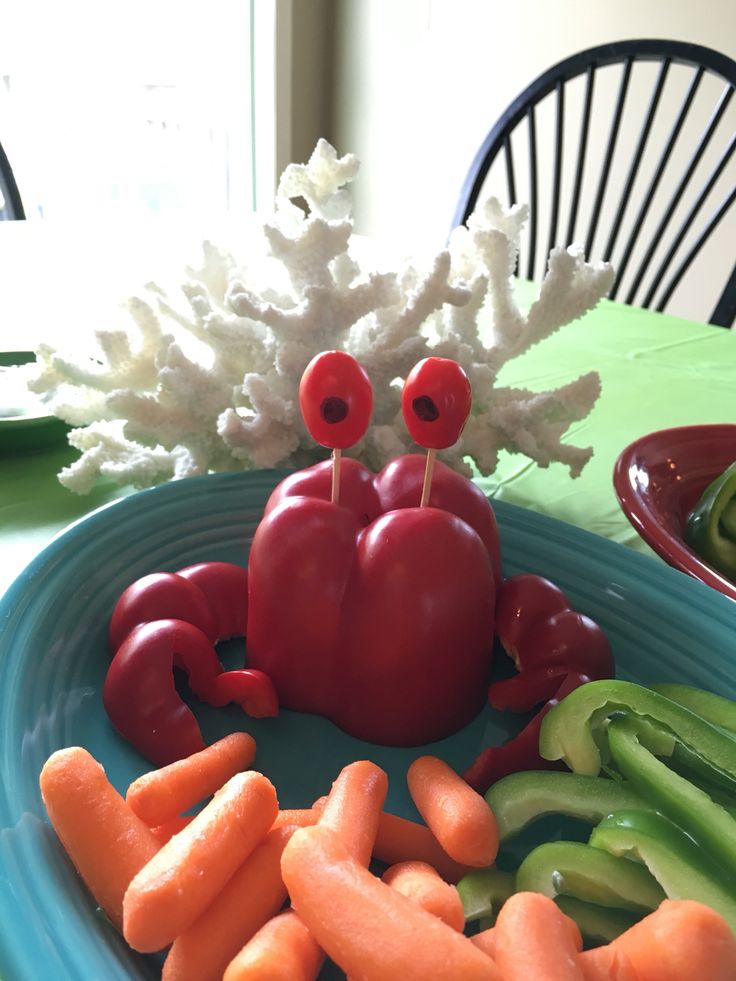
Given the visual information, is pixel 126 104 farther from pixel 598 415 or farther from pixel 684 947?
pixel 684 947

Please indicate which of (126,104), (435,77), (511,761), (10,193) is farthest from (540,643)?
(126,104)

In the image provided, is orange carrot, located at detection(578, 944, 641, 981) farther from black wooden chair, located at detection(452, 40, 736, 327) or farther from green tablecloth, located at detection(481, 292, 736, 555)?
black wooden chair, located at detection(452, 40, 736, 327)

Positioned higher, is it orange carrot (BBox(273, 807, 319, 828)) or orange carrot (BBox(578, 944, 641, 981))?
orange carrot (BBox(578, 944, 641, 981))

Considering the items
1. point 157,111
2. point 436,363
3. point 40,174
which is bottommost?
point 40,174

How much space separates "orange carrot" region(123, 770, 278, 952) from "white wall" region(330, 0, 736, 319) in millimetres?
2333

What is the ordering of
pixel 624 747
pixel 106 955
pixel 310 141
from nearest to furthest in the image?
1. pixel 106 955
2. pixel 624 747
3. pixel 310 141

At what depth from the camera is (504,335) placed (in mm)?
821

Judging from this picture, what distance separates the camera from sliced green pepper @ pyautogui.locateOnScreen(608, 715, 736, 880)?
16.3 inches

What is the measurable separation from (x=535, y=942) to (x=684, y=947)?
6cm

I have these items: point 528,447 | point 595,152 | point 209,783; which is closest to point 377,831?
point 209,783

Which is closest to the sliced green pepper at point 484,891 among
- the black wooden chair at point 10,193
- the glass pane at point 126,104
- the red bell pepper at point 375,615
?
the red bell pepper at point 375,615

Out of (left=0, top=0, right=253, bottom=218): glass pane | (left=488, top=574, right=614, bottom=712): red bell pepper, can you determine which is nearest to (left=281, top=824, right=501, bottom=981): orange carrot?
(left=488, top=574, right=614, bottom=712): red bell pepper

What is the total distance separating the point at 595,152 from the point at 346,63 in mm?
1203

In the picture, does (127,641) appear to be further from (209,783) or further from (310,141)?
(310,141)
